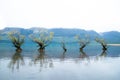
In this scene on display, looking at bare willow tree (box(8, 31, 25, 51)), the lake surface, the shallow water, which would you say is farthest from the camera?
bare willow tree (box(8, 31, 25, 51))

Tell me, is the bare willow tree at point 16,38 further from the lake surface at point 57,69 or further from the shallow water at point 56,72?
the shallow water at point 56,72

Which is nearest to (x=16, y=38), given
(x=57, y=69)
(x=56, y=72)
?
(x=57, y=69)

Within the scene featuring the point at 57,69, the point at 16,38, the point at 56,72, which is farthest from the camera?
the point at 16,38

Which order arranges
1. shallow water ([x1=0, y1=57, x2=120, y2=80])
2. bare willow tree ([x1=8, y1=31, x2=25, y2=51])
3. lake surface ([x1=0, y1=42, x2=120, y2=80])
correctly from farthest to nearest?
1. bare willow tree ([x1=8, y1=31, x2=25, y2=51])
2. lake surface ([x1=0, y1=42, x2=120, y2=80])
3. shallow water ([x1=0, y1=57, x2=120, y2=80])

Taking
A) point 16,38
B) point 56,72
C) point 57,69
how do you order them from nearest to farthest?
point 56,72
point 57,69
point 16,38

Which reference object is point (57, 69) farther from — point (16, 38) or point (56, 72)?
point (16, 38)

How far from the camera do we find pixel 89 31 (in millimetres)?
188750

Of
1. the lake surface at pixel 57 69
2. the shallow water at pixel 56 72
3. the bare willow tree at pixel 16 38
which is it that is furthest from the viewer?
the bare willow tree at pixel 16 38

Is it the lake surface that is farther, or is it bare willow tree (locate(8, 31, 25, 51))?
bare willow tree (locate(8, 31, 25, 51))

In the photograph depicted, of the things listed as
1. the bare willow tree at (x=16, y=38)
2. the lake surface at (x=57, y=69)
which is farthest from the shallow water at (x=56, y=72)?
the bare willow tree at (x=16, y=38)

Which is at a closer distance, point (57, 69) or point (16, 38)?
point (57, 69)

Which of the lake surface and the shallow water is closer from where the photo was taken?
the shallow water

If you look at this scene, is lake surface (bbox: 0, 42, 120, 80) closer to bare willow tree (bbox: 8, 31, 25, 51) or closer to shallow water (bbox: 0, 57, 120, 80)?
shallow water (bbox: 0, 57, 120, 80)

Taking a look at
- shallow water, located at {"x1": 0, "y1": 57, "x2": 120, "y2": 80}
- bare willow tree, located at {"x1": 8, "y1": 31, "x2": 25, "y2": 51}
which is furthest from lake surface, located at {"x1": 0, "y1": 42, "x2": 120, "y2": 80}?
bare willow tree, located at {"x1": 8, "y1": 31, "x2": 25, "y2": 51}
